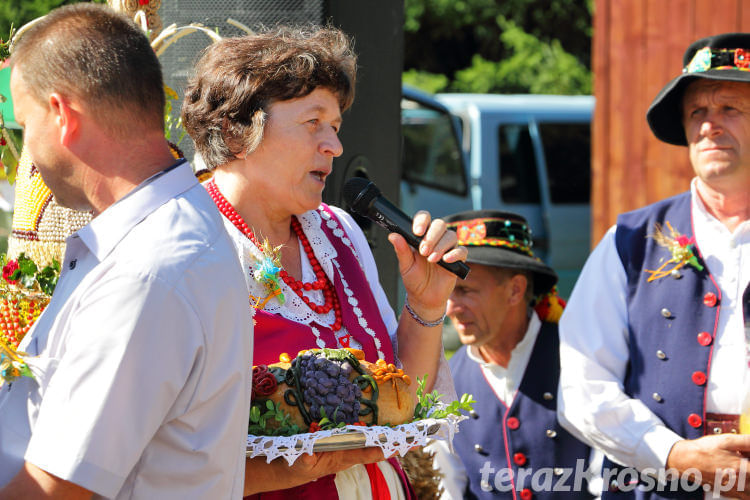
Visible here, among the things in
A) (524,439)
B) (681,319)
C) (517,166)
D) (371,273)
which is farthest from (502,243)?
(517,166)

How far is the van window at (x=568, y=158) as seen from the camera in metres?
10.2

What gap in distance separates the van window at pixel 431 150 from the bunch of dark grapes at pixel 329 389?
758 cm

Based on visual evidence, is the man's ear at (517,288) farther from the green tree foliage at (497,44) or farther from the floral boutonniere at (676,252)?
the green tree foliage at (497,44)

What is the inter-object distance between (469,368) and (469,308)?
0.23 m

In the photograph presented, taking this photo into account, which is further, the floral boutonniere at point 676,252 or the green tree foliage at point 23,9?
the green tree foliage at point 23,9

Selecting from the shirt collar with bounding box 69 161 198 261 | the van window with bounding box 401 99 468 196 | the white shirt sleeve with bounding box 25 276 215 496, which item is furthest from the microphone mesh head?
the van window with bounding box 401 99 468 196

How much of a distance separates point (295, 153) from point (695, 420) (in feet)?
4.81

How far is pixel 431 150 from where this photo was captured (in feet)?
31.1

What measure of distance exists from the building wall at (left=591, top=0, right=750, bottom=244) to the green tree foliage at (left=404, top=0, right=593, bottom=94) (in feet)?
23.2

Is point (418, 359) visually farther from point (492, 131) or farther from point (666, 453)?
point (492, 131)

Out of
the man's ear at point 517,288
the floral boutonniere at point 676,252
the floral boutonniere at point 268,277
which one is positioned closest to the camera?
the floral boutonniere at point 268,277

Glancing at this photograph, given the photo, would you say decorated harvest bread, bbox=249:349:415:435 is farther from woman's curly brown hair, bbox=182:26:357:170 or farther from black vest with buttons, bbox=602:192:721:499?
black vest with buttons, bbox=602:192:721:499

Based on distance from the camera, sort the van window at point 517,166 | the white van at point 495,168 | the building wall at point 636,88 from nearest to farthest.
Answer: the building wall at point 636,88, the white van at point 495,168, the van window at point 517,166

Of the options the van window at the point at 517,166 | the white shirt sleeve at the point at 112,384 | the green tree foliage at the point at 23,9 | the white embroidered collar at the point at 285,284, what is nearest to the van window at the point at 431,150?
the van window at the point at 517,166
